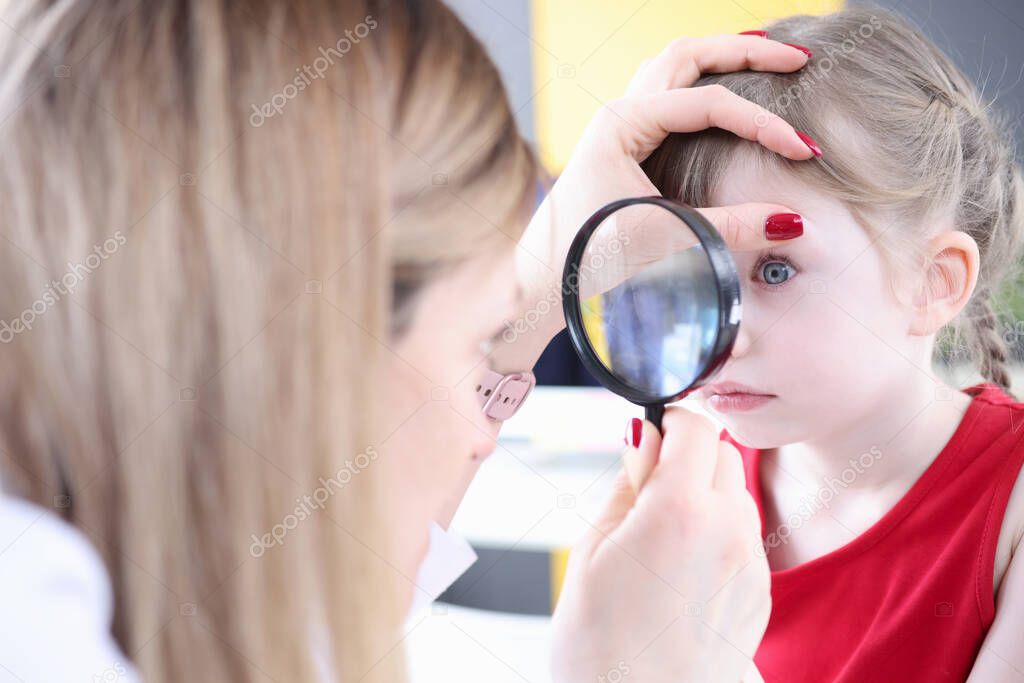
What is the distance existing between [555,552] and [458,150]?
201 centimetres

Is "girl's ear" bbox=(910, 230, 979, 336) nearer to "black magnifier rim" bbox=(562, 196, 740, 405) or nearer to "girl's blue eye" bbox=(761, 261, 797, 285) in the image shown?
"girl's blue eye" bbox=(761, 261, 797, 285)

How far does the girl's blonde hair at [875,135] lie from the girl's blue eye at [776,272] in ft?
0.32

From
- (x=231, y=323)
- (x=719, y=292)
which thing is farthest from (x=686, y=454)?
(x=231, y=323)

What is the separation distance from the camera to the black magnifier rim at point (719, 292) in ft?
2.30

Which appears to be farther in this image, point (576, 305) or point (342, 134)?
point (576, 305)

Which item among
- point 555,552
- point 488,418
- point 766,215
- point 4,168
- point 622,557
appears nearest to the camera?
point 4,168

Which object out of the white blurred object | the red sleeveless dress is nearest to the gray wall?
the red sleeveless dress

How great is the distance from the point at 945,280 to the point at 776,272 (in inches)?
9.5

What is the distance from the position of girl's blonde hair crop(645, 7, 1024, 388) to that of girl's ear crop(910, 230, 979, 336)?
25 millimetres

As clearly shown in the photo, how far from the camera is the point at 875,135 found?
3.21 ft

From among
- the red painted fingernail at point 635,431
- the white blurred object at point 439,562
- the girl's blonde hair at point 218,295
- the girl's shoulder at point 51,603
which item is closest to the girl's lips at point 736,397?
the red painted fingernail at point 635,431

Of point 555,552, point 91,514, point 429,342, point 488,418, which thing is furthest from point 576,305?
point 555,552

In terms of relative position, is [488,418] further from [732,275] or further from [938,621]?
[938,621]

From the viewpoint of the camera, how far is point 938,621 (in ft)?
3.11
